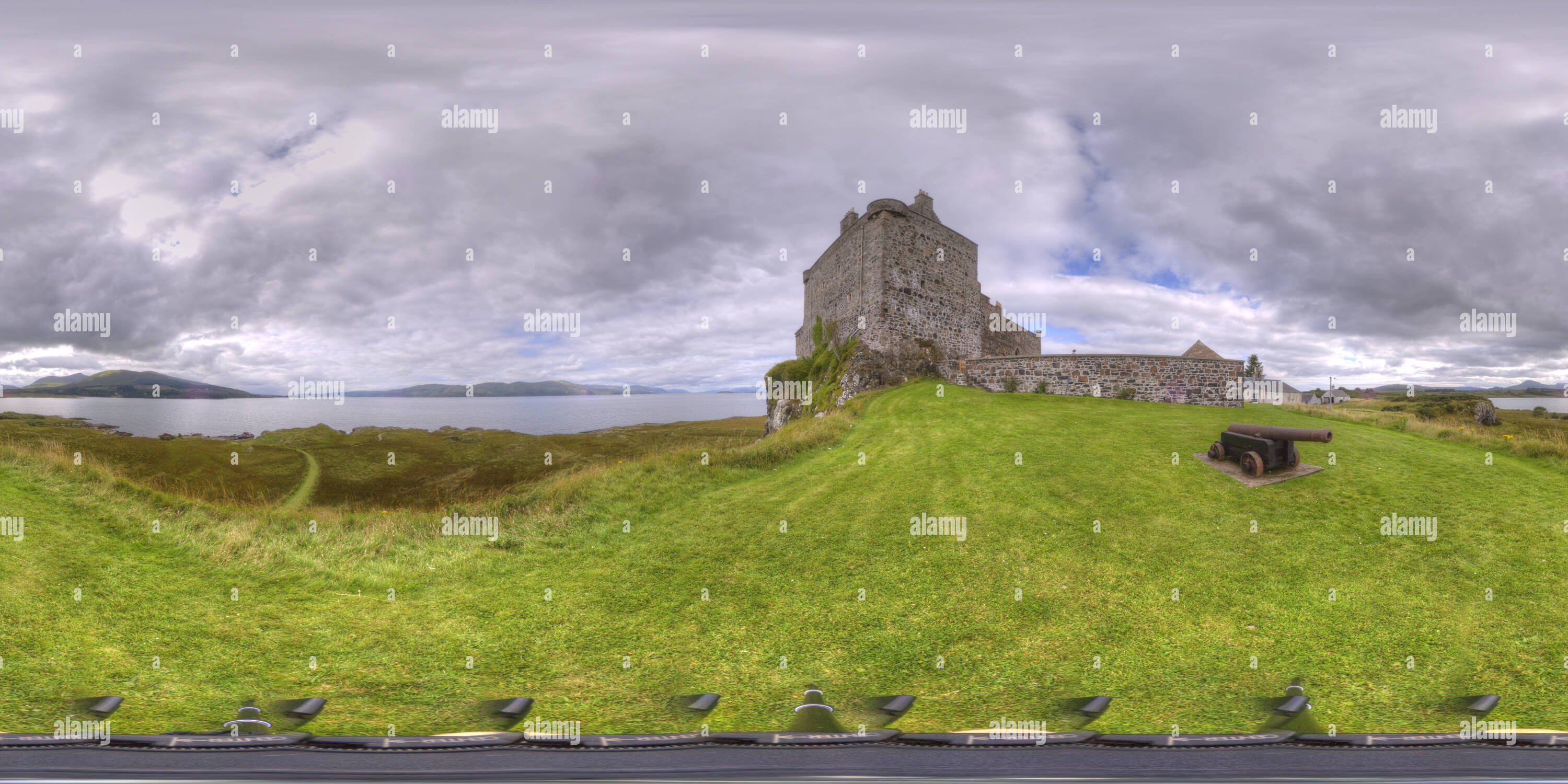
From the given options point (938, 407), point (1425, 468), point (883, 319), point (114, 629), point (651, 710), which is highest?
point (883, 319)

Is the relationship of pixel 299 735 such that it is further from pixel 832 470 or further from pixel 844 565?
pixel 832 470

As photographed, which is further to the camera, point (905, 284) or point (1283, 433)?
point (905, 284)

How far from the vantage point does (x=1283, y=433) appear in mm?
9469

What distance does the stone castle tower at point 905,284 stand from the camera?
Answer: 25234 millimetres

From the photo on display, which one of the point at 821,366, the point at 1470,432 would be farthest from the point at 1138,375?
the point at 821,366

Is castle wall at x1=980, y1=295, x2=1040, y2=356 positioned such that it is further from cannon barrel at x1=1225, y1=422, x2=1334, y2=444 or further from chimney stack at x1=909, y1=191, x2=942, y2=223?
cannon barrel at x1=1225, y1=422, x2=1334, y2=444

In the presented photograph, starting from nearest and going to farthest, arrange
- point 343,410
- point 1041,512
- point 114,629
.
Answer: point 114,629 < point 1041,512 < point 343,410

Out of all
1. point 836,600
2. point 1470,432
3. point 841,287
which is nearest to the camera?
point 836,600

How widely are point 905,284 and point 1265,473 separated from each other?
17.9 m

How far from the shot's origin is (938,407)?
18.2m

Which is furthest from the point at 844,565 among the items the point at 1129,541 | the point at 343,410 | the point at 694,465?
the point at 343,410

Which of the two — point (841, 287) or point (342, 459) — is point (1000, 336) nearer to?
point (841, 287)

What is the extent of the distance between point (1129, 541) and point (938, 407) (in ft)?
36.2

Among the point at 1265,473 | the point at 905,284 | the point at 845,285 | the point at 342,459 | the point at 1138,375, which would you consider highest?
the point at 845,285
